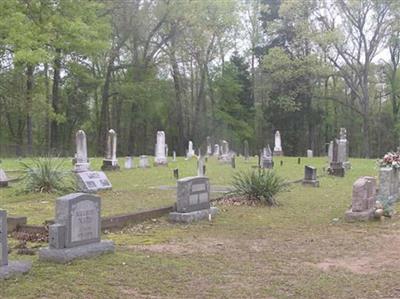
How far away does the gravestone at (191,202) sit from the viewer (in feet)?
37.0

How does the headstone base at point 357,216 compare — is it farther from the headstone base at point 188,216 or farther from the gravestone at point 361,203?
the headstone base at point 188,216

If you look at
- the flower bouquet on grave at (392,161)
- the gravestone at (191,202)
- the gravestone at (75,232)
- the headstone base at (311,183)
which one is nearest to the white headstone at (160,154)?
the headstone base at (311,183)

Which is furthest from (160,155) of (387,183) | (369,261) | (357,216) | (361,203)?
(369,261)

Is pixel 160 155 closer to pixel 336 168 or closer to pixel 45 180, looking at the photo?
pixel 336 168

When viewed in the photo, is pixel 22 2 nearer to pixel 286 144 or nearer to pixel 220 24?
pixel 220 24

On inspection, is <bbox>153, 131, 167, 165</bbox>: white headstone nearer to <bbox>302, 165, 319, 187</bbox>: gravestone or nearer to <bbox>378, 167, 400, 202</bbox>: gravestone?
<bbox>302, 165, 319, 187</bbox>: gravestone

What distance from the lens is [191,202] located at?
11.5 metres

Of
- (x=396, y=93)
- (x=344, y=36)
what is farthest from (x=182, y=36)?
(x=396, y=93)

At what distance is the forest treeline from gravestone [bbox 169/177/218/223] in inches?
769

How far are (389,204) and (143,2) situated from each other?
118ft

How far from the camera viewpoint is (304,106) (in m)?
52.7

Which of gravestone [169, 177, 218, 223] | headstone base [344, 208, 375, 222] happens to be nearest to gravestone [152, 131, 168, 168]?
gravestone [169, 177, 218, 223]

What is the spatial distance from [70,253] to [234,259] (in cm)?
214

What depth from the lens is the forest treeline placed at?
118 feet
